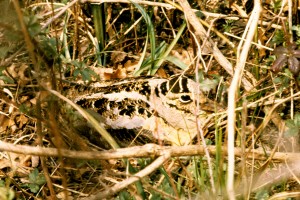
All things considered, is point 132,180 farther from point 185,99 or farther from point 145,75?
point 145,75

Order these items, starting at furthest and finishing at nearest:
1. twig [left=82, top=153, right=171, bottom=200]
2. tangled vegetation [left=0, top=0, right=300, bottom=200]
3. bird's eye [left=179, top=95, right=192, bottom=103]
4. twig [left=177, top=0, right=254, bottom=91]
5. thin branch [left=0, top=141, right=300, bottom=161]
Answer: twig [left=177, top=0, right=254, bottom=91] → bird's eye [left=179, top=95, right=192, bottom=103] → tangled vegetation [left=0, top=0, right=300, bottom=200] → thin branch [left=0, top=141, right=300, bottom=161] → twig [left=82, top=153, right=171, bottom=200]

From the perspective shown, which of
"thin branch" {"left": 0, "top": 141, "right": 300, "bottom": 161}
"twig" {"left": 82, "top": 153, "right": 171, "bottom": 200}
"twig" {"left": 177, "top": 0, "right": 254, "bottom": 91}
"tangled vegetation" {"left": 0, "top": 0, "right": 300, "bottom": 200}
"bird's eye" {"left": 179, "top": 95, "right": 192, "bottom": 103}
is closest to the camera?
"twig" {"left": 82, "top": 153, "right": 171, "bottom": 200}

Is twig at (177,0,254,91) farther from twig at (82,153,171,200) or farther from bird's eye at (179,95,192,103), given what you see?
twig at (82,153,171,200)

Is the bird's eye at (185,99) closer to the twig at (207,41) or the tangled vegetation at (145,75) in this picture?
the tangled vegetation at (145,75)

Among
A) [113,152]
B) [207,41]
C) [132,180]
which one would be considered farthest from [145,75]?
[132,180]

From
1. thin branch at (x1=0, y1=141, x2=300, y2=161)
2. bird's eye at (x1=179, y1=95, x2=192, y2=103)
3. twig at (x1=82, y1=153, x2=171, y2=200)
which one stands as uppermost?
thin branch at (x1=0, y1=141, x2=300, y2=161)

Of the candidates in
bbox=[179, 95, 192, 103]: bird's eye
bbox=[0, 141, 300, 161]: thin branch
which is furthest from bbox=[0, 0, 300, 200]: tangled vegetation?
bbox=[179, 95, 192, 103]: bird's eye

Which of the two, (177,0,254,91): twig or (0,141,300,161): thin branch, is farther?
(177,0,254,91): twig

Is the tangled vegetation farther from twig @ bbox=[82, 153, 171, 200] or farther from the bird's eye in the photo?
the bird's eye

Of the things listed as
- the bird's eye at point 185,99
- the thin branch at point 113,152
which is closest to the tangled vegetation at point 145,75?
the thin branch at point 113,152

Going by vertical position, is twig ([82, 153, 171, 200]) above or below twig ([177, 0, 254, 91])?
below

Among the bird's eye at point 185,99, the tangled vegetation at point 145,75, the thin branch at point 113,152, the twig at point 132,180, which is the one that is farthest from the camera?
the bird's eye at point 185,99

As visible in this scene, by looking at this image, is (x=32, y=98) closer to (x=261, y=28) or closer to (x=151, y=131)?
(x=151, y=131)
